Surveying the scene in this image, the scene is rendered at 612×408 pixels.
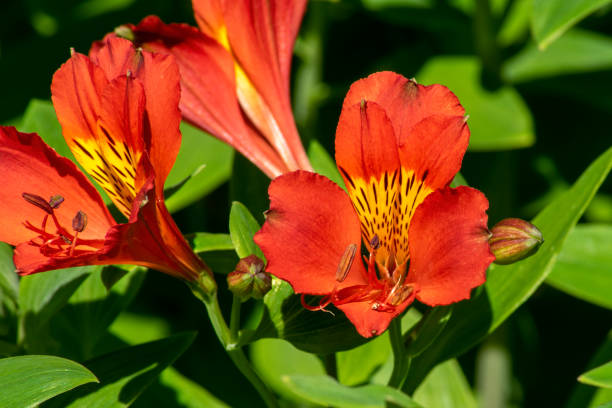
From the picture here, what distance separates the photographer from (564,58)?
56.9 inches

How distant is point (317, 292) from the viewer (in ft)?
→ 2.27

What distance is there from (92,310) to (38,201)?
11.7 inches

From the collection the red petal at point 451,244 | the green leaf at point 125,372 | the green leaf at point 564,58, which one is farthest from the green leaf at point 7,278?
the green leaf at point 564,58

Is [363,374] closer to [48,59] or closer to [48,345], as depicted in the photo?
[48,345]

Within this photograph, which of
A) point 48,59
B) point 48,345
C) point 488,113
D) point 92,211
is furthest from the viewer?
point 48,59

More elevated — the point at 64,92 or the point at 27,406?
the point at 64,92

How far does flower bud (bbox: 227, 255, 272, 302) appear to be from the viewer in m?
0.69

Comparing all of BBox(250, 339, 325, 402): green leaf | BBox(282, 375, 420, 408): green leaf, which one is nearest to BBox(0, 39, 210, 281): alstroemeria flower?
BBox(282, 375, 420, 408): green leaf

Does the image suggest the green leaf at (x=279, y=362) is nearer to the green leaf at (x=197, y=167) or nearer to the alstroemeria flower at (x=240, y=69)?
the green leaf at (x=197, y=167)

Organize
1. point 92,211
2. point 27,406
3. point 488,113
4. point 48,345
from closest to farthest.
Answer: point 27,406 < point 92,211 < point 48,345 < point 488,113

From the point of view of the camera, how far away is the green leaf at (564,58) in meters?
1.43

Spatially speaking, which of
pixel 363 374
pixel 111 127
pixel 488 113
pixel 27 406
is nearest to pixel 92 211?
pixel 111 127

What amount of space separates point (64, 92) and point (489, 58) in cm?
89

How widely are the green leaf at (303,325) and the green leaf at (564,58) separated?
82 centimetres
